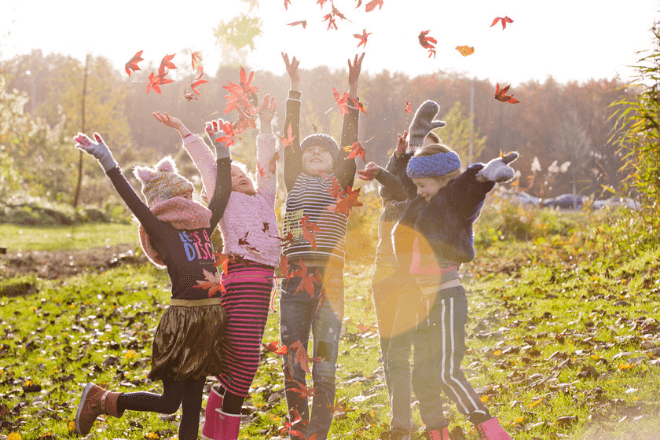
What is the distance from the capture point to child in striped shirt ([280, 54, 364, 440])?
3.26 metres

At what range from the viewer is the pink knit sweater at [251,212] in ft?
11.0

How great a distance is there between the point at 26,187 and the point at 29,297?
1809cm

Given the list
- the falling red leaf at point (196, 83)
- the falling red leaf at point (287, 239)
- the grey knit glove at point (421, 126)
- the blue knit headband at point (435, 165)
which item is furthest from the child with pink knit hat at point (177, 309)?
the grey knit glove at point (421, 126)

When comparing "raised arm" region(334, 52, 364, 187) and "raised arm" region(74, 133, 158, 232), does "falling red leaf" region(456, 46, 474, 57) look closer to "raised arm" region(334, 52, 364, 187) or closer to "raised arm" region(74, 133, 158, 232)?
"raised arm" region(334, 52, 364, 187)

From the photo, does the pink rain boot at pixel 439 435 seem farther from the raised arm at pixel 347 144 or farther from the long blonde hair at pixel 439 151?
the raised arm at pixel 347 144

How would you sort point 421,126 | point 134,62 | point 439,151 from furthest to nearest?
point 421,126
point 439,151
point 134,62

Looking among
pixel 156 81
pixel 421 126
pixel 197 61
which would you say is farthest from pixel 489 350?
pixel 156 81

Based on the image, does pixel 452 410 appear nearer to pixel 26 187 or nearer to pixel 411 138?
pixel 411 138

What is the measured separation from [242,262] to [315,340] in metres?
0.67

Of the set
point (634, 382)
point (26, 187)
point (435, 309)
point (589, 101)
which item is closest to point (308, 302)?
point (435, 309)

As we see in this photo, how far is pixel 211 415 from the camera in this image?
3.36 metres

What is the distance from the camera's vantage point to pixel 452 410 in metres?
4.14

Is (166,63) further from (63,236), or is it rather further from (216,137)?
(63,236)

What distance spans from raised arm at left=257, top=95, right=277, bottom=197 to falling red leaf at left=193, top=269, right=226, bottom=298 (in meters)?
0.74
